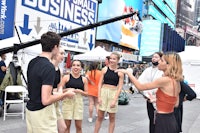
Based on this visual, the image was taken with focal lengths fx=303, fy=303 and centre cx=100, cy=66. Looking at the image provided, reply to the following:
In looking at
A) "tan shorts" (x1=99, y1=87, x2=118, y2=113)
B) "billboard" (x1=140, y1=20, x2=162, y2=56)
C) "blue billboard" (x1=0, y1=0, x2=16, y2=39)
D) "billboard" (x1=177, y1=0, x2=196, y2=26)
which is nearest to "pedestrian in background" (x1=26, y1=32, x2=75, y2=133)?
"tan shorts" (x1=99, y1=87, x2=118, y2=113)

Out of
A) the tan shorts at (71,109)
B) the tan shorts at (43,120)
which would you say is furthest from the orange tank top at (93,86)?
the tan shorts at (43,120)

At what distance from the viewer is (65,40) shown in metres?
23.2

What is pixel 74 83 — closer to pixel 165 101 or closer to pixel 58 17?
pixel 165 101

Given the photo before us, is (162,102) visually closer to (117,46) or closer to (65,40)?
(65,40)

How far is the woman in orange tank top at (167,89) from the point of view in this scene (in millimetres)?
3541

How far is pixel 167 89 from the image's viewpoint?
11.7ft

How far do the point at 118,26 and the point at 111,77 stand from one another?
108ft

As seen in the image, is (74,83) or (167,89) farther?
(74,83)

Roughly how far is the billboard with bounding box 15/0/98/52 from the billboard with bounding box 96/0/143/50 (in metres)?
6.55

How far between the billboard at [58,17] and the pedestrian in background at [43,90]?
40.1ft

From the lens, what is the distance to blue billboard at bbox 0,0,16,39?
16141 mm

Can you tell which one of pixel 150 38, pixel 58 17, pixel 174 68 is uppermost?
pixel 150 38

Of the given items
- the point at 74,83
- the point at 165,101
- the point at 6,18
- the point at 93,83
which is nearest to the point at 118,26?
the point at 6,18

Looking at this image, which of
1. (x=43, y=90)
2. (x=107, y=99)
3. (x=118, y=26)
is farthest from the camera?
(x=118, y=26)
